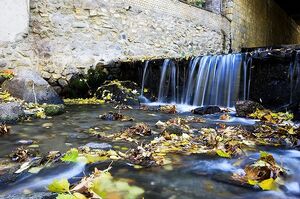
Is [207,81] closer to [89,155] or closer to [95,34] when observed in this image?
[95,34]

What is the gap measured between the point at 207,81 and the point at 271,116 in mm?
2576

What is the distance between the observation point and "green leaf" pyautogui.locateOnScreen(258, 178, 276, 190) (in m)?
1.96

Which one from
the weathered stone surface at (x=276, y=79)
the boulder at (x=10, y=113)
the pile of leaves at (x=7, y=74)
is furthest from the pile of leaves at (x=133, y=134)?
the pile of leaves at (x=7, y=74)

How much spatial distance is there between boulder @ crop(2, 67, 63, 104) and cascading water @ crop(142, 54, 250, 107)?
295 centimetres

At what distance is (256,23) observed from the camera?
14500 mm

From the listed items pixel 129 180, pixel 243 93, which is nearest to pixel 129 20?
pixel 243 93

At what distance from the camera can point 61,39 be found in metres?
7.77

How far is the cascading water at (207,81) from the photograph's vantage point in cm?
675

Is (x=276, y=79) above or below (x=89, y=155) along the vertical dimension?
above

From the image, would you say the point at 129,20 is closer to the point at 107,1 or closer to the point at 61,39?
the point at 107,1

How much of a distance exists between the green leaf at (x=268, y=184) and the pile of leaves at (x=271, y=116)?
2.88 meters

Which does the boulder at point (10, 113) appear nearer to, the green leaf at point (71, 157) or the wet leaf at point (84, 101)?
the green leaf at point (71, 157)

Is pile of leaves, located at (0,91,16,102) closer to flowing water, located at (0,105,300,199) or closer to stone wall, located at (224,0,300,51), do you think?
flowing water, located at (0,105,300,199)

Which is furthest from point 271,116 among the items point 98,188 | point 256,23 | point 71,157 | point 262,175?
point 256,23
